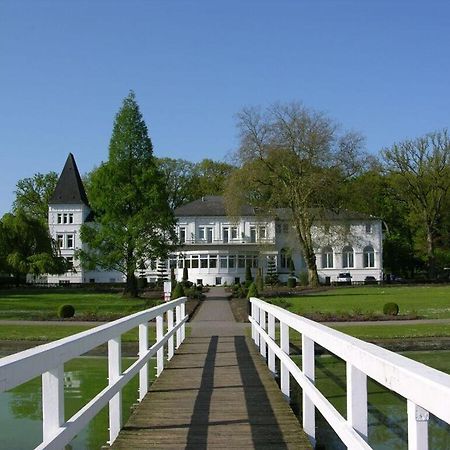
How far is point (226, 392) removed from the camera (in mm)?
8820

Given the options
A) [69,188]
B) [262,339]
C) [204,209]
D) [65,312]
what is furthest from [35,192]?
[262,339]

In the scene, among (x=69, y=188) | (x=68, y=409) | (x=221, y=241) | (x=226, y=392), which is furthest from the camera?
(x=69, y=188)

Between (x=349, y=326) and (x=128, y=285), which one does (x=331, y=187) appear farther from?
(x=349, y=326)

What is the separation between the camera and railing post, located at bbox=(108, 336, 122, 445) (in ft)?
20.5

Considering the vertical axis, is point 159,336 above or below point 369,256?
below

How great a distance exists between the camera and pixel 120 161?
151 feet

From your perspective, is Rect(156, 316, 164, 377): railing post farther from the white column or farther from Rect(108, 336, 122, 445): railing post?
Rect(108, 336, 122, 445): railing post

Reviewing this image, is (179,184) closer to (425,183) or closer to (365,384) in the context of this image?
(425,183)

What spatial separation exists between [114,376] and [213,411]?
5.57 ft

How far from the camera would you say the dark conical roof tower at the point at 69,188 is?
272 ft

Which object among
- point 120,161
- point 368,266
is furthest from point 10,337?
point 368,266

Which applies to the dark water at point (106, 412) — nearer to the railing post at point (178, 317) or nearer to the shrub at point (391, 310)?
the railing post at point (178, 317)

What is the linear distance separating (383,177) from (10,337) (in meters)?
58.3

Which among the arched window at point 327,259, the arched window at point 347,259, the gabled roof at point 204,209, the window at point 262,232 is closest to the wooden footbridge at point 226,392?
the window at point 262,232
